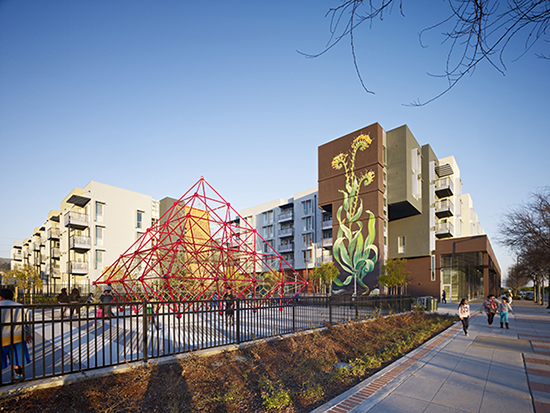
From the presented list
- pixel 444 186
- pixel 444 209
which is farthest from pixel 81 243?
pixel 444 186

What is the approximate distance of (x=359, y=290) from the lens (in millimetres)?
34562

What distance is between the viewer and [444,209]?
140ft

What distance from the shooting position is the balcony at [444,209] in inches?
1679

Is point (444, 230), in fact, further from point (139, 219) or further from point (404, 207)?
→ point (139, 219)

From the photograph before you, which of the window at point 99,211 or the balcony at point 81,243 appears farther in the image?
the window at point 99,211

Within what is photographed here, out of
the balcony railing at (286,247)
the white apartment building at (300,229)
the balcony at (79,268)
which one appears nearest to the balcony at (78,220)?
the balcony at (79,268)

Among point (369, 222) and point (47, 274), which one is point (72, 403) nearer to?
point (369, 222)

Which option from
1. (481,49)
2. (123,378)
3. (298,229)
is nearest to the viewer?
(481,49)

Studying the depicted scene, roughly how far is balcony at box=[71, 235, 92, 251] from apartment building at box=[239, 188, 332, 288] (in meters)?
21.9

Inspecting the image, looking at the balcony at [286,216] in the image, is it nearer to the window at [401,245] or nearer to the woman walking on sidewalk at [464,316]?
the window at [401,245]

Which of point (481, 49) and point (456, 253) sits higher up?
point (481, 49)

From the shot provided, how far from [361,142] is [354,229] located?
946cm

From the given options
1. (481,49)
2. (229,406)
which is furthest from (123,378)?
(481,49)

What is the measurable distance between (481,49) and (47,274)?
58.9 m
